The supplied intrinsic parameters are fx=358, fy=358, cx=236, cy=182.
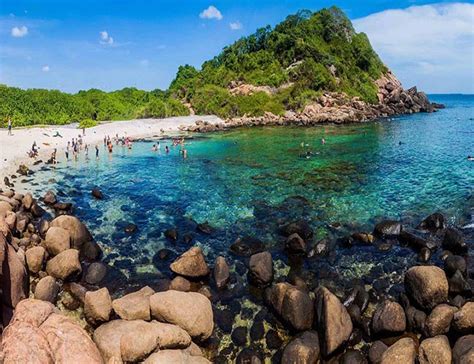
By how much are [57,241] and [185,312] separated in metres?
10.3

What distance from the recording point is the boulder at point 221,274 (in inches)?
688

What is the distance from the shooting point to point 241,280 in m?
18.1

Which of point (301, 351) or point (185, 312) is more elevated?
point (185, 312)

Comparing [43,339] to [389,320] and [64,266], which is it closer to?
[64,266]

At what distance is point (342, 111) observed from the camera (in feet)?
330

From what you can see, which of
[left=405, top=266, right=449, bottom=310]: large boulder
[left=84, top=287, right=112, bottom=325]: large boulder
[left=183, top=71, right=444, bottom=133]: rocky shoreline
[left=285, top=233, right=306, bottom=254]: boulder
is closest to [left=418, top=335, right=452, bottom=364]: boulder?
[left=405, top=266, right=449, bottom=310]: large boulder

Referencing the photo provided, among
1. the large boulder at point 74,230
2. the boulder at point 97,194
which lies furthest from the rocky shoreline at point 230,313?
the boulder at point 97,194

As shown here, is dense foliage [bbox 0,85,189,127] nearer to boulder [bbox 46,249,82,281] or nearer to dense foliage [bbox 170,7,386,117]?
dense foliage [bbox 170,7,386,117]

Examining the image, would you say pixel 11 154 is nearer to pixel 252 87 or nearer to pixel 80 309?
pixel 80 309

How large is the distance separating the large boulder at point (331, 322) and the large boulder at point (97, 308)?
27.7 ft

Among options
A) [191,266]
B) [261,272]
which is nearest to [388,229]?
[261,272]

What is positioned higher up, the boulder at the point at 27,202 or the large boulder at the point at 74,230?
the boulder at the point at 27,202

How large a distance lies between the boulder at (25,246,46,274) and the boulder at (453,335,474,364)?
61.3ft

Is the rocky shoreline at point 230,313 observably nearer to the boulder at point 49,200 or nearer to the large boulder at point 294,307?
the large boulder at point 294,307
